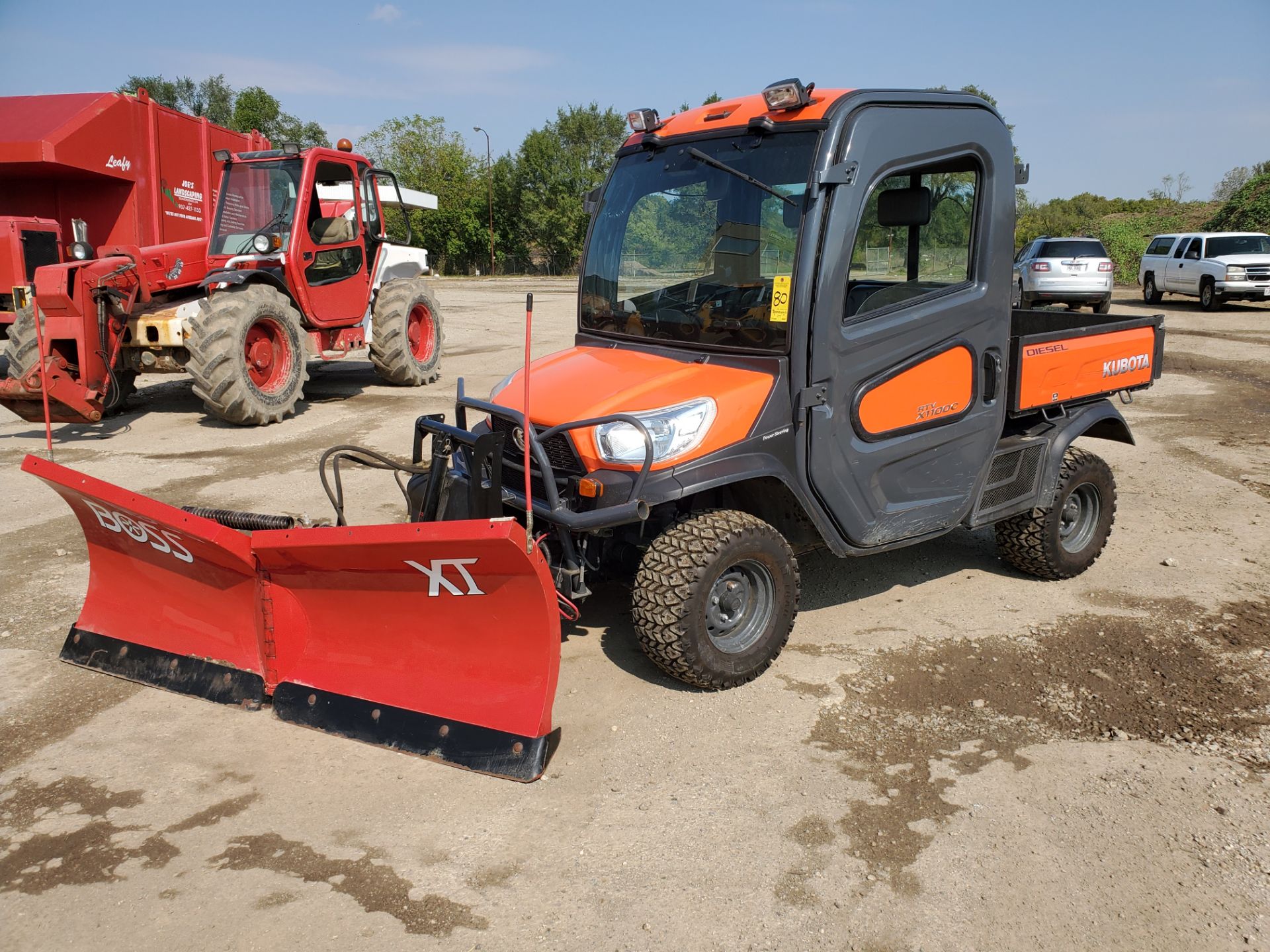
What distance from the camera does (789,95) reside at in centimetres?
419

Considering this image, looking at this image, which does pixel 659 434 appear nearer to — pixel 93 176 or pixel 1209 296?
pixel 93 176

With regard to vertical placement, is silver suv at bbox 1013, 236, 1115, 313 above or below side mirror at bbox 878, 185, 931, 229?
above

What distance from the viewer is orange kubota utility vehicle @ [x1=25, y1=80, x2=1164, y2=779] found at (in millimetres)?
3727

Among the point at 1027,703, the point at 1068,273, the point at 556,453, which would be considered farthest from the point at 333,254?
the point at 1068,273

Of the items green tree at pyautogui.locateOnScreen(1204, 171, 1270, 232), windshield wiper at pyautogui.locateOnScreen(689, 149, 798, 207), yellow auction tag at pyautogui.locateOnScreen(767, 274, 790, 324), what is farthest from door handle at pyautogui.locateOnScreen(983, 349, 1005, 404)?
green tree at pyautogui.locateOnScreen(1204, 171, 1270, 232)

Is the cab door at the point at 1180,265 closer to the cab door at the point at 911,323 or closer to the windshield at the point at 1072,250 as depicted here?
the windshield at the point at 1072,250

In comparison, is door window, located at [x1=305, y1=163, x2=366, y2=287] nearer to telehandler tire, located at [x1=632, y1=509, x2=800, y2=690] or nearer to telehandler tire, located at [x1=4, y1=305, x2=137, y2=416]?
telehandler tire, located at [x1=4, y1=305, x2=137, y2=416]

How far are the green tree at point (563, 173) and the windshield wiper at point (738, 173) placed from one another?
47.4m

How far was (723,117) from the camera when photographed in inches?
178

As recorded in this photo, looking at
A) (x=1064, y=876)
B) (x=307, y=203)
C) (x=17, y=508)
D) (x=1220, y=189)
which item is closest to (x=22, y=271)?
(x=307, y=203)

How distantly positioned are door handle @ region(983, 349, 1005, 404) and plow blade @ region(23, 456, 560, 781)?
103 inches

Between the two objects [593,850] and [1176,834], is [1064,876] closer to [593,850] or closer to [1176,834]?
[1176,834]

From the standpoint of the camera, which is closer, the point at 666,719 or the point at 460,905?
the point at 460,905

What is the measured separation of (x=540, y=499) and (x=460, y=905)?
5.51ft
